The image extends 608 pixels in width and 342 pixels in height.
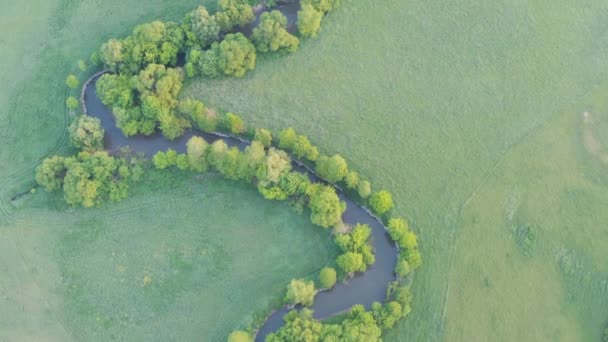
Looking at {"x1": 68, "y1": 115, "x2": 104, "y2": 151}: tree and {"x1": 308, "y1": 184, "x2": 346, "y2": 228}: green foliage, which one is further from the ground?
{"x1": 68, "y1": 115, "x2": 104, "y2": 151}: tree

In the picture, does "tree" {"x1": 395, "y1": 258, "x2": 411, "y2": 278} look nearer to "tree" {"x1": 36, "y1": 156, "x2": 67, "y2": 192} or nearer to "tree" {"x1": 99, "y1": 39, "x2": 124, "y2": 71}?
"tree" {"x1": 36, "y1": 156, "x2": 67, "y2": 192}

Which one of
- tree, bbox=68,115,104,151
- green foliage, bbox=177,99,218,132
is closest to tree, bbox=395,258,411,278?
green foliage, bbox=177,99,218,132

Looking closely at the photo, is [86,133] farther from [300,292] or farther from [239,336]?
[300,292]

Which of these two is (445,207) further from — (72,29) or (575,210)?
(72,29)

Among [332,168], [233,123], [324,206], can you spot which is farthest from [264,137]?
[324,206]

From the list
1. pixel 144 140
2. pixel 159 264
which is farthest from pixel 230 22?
pixel 159 264

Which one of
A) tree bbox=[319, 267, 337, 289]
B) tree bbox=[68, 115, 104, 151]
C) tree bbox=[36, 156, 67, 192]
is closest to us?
tree bbox=[319, 267, 337, 289]
